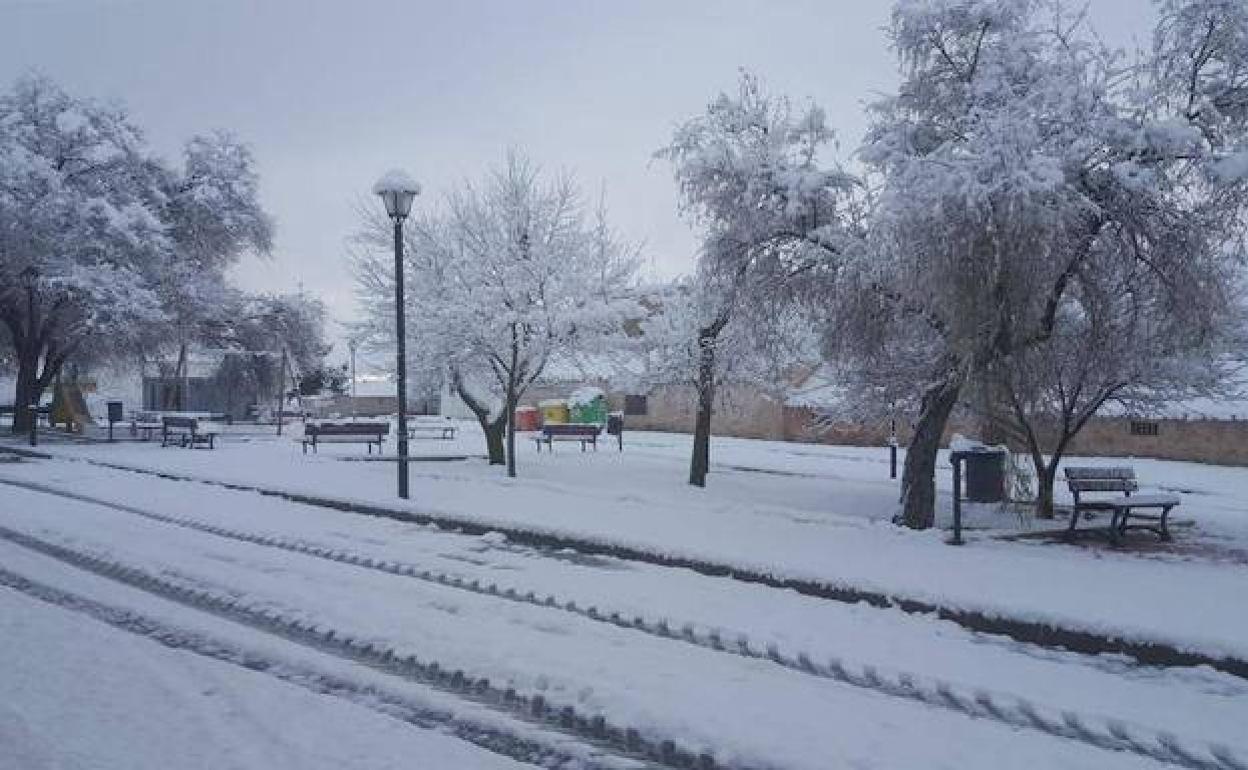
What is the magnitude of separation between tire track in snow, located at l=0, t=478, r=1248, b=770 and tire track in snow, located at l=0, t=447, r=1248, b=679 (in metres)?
1.67

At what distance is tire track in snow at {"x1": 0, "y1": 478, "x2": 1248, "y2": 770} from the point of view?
4.87 m

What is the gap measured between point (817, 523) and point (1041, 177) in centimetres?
502

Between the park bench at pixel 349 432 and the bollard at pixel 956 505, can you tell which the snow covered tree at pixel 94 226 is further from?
the bollard at pixel 956 505

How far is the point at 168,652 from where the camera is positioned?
6.20 meters

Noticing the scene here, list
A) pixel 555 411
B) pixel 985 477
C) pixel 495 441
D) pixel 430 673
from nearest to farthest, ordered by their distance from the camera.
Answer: pixel 430 673, pixel 985 477, pixel 495 441, pixel 555 411

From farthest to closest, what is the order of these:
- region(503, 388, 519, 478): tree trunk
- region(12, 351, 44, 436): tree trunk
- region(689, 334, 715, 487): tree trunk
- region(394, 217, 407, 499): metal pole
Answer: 1. region(12, 351, 44, 436): tree trunk
2. region(689, 334, 715, 487): tree trunk
3. region(503, 388, 519, 478): tree trunk
4. region(394, 217, 407, 499): metal pole

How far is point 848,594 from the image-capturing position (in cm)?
830

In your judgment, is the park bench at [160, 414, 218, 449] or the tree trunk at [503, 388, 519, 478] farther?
the park bench at [160, 414, 218, 449]

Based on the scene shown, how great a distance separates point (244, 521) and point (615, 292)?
11.4 m

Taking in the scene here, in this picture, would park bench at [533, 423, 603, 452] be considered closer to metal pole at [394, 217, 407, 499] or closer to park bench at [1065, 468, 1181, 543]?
metal pole at [394, 217, 407, 499]

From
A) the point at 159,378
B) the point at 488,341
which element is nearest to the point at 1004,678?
the point at 488,341

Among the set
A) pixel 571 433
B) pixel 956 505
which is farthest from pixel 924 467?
pixel 571 433

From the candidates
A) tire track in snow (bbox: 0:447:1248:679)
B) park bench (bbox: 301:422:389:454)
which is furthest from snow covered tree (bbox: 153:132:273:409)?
tire track in snow (bbox: 0:447:1248:679)

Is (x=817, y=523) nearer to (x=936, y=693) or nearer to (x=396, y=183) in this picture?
(x=936, y=693)
